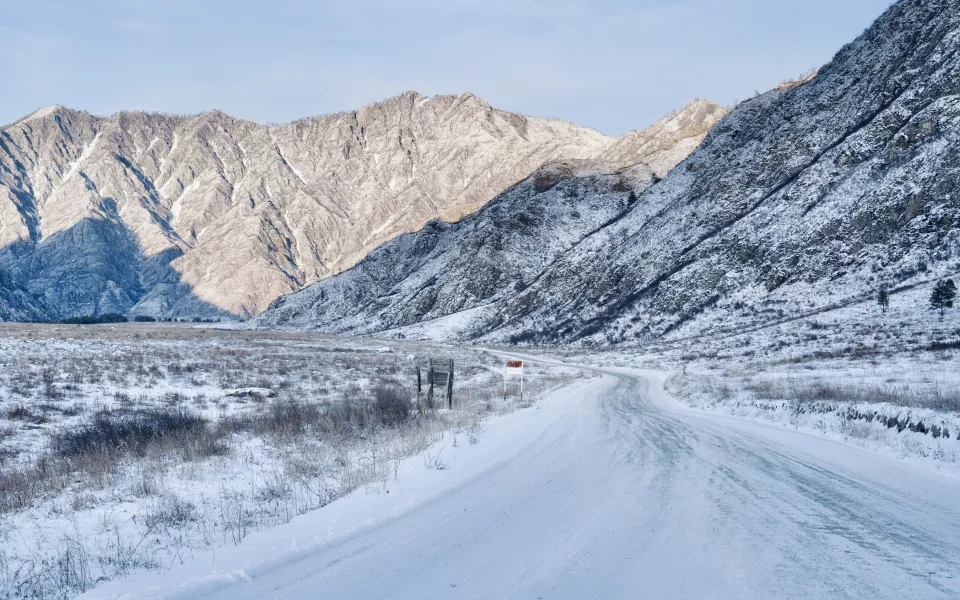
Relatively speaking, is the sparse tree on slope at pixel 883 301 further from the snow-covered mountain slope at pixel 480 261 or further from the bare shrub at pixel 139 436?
the snow-covered mountain slope at pixel 480 261

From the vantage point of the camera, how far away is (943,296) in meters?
41.9

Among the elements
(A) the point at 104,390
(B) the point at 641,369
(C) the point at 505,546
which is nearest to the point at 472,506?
(C) the point at 505,546

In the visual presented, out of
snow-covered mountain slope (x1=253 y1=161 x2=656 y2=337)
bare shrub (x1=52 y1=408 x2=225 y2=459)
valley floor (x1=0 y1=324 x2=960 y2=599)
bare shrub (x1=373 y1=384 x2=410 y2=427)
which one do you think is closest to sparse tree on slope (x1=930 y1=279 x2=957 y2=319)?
valley floor (x1=0 y1=324 x2=960 y2=599)

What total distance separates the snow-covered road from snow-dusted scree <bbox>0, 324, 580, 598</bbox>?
4.55 feet

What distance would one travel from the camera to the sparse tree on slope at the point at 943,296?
41844 millimetres

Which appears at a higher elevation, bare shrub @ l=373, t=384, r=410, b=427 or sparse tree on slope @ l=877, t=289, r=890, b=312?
sparse tree on slope @ l=877, t=289, r=890, b=312

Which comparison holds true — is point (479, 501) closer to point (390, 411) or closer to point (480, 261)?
point (390, 411)

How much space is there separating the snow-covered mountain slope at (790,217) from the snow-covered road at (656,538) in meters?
55.7

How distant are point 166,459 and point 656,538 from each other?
27.1ft

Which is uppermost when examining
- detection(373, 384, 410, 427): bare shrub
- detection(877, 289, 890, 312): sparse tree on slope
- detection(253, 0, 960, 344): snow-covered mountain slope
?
detection(253, 0, 960, 344): snow-covered mountain slope

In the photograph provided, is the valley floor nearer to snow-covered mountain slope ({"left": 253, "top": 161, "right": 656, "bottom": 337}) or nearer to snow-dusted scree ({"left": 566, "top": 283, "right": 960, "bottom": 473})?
snow-dusted scree ({"left": 566, "top": 283, "right": 960, "bottom": 473})

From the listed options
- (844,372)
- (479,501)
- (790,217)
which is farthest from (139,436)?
(790,217)

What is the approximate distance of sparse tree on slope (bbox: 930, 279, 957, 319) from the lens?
41844mm

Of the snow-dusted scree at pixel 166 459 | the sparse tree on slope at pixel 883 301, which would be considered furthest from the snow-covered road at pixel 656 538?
the sparse tree on slope at pixel 883 301
